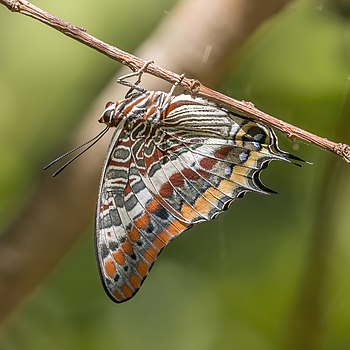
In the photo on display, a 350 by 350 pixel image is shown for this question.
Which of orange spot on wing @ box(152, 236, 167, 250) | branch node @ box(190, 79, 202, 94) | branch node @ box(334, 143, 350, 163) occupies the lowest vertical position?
orange spot on wing @ box(152, 236, 167, 250)

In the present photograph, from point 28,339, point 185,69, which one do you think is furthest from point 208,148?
point 28,339

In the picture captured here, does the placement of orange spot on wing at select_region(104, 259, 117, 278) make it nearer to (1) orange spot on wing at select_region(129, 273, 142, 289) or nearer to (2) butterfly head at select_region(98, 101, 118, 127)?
(1) orange spot on wing at select_region(129, 273, 142, 289)

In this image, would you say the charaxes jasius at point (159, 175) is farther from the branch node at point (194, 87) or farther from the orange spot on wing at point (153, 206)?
the branch node at point (194, 87)

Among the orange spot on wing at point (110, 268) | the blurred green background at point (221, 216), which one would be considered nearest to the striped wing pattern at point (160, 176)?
the orange spot on wing at point (110, 268)

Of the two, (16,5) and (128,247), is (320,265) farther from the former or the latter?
(16,5)

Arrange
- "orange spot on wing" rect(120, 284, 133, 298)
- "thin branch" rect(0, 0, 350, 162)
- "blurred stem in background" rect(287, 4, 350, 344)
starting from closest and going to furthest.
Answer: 1. "thin branch" rect(0, 0, 350, 162)
2. "orange spot on wing" rect(120, 284, 133, 298)
3. "blurred stem in background" rect(287, 4, 350, 344)

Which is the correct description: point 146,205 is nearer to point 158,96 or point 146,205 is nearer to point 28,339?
point 158,96

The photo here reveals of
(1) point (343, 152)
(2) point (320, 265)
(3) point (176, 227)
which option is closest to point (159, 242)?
(3) point (176, 227)

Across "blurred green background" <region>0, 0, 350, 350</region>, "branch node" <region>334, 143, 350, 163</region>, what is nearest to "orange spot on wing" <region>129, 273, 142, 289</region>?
"branch node" <region>334, 143, 350, 163</region>
